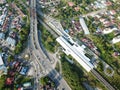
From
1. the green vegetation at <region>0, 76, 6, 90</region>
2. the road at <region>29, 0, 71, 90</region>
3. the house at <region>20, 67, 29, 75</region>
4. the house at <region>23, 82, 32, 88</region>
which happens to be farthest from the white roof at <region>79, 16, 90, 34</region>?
the green vegetation at <region>0, 76, 6, 90</region>

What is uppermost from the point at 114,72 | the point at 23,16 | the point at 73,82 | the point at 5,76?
the point at 23,16

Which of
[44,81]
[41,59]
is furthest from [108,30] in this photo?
[44,81]

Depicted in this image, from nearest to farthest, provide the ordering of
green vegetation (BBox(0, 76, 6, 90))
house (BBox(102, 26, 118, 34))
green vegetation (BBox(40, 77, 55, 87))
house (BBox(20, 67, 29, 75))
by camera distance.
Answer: green vegetation (BBox(0, 76, 6, 90)), green vegetation (BBox(40, 77, 55, 87)), house (BBox(20, 67, 29, 75)), house (BBox(102, 26, 118, 34))

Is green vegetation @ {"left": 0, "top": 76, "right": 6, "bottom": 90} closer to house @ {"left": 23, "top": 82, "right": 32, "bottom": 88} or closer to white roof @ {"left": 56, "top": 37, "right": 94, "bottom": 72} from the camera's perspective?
house @ {"left": 23, "top": 82, "right": 32, "bottom": 88}

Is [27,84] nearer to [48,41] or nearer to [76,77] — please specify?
[76,77]

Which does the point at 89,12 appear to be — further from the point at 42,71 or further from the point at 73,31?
the point at 42,71

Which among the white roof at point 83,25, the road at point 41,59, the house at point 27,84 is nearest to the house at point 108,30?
the white roof at point 83,25

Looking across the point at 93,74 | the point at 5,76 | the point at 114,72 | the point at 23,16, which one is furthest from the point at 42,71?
the point at 23,16

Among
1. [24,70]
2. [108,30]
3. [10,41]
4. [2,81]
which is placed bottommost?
[108,30]
